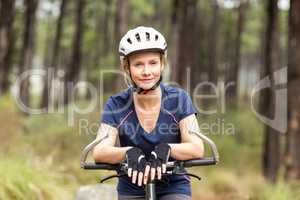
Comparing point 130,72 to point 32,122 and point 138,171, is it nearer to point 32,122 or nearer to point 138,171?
point 138,171

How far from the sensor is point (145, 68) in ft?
12.7

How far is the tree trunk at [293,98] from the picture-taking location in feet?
34.8

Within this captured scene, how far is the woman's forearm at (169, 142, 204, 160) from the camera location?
146 inches

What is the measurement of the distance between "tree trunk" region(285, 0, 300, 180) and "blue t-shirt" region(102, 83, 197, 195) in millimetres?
6993

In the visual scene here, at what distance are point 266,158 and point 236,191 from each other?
372 cm

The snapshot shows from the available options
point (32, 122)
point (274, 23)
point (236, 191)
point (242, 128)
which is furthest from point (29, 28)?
point (236, 191)

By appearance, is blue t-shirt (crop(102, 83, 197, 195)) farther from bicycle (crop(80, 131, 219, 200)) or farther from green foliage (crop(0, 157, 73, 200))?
green foliage (crop(0, 157, 73, 200))

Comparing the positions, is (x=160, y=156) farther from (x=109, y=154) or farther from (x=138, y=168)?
(x=109, y=154)

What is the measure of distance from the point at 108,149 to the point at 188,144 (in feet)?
1.65

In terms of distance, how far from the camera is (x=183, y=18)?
2108 cm

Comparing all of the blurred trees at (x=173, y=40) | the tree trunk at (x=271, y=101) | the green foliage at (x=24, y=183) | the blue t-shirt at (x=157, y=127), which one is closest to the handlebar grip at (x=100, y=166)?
the blue t-shirt at (x=157, y=127)

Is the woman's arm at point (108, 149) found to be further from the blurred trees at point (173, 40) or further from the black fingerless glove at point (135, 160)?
the blurred trees at point (173, 40)

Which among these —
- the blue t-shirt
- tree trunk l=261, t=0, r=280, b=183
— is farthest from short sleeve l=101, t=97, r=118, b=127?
tree trunk l=261, t=0, r=280, b=183

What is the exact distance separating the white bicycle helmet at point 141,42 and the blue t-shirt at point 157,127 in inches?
13.5
